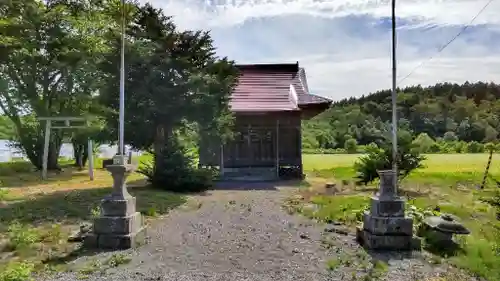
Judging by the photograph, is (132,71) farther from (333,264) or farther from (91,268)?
(333,264)

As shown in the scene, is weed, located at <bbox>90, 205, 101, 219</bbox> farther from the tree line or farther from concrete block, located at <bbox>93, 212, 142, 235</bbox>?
the tree line

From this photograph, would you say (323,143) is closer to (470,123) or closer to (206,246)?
(470,123)

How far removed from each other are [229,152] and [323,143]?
A: 71.0 feet

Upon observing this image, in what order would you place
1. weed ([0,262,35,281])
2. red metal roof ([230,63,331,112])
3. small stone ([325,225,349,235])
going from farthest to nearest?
red metal roof ([230,63,331,112])
small stone ([325,225,349,235])
weed ([0,262,35,281])

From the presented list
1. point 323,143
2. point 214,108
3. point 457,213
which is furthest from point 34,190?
point 323,143

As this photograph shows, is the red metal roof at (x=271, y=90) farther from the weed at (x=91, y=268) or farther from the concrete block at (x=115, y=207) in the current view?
the weed at (x=91, y=268)

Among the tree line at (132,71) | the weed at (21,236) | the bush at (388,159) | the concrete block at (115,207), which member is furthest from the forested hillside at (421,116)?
the weed at (21,236)

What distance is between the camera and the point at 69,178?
14953 mm

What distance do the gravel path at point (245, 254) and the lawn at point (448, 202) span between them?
0.56 m

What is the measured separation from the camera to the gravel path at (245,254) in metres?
5.05

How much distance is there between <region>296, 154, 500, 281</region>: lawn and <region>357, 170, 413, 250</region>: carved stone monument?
470 millimetres

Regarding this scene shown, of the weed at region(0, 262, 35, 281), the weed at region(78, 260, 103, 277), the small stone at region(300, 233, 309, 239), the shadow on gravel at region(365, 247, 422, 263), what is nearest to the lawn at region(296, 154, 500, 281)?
the shadow on gravel at region(365, 247, 422, 263)

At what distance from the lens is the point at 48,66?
53.6 ft

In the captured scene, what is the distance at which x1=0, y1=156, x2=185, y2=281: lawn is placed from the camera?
5531 millimetres
